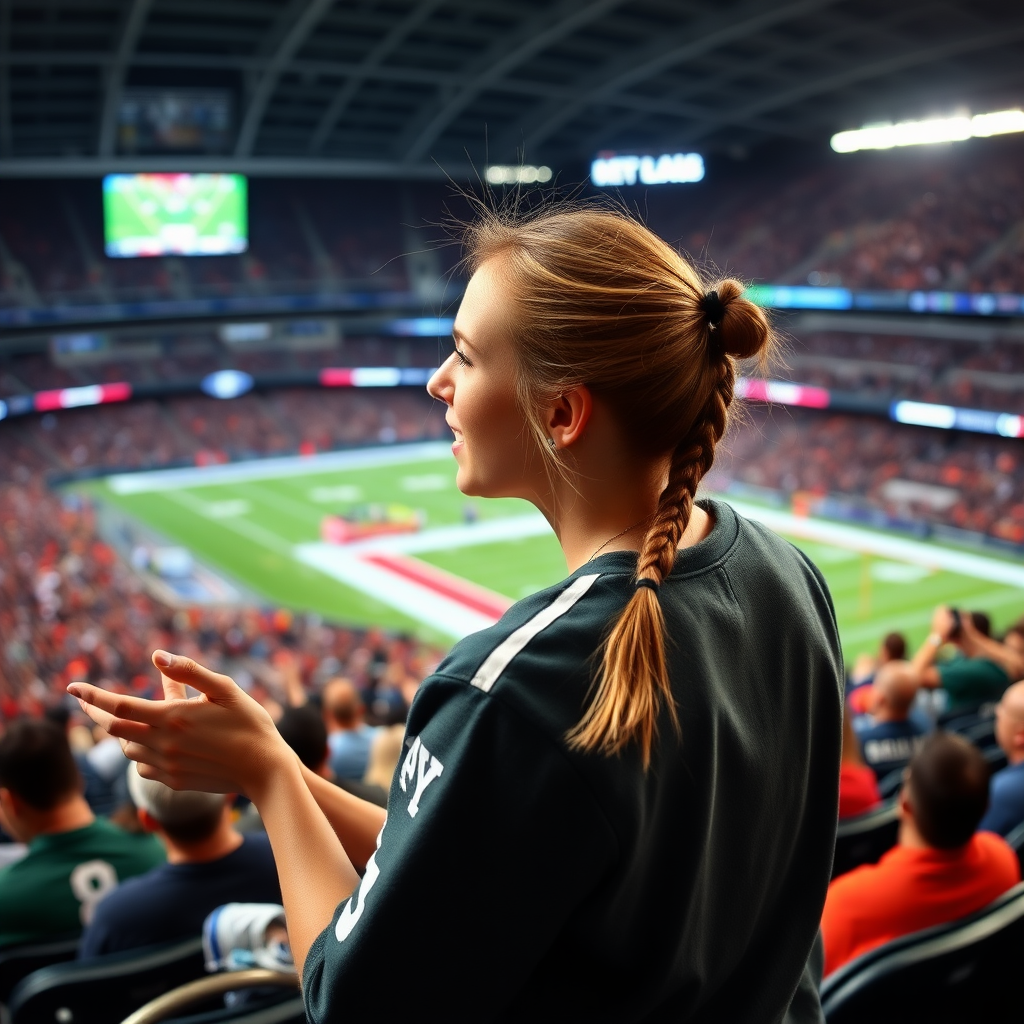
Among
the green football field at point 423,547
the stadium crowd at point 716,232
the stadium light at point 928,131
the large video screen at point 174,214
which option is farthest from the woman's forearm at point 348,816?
the large video screen at point 174,214

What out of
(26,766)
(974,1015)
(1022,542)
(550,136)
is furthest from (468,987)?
(550,136)

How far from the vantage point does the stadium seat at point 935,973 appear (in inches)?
109

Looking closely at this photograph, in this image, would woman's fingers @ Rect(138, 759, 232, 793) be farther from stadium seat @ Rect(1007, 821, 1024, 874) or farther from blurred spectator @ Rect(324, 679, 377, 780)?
blurred spectator @ Rect(324, 679, 377, 780)

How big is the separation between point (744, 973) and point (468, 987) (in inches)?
19.3

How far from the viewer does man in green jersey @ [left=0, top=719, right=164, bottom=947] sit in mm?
3990

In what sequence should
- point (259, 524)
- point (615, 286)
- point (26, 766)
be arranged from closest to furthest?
point (615, 286) → point (26, 766) → point (259, 524)

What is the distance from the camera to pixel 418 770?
133cm

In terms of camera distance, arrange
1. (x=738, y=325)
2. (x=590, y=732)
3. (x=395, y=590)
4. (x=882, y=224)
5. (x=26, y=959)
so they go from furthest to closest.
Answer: (x=882, y=224) → (x=395, y=590) → (x=26, y=959) → (x=738, y=325) → (x=590, y=732)

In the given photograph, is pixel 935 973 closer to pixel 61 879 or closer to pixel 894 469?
pixel 61 879

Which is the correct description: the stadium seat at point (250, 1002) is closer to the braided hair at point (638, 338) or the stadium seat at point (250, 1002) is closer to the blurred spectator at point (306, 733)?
the braided hair at point (638, 338)

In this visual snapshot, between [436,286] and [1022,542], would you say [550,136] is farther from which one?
[1022,542]

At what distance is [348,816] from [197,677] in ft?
1.40

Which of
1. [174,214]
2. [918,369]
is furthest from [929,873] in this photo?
[174,214]

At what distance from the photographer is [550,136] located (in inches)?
1559
